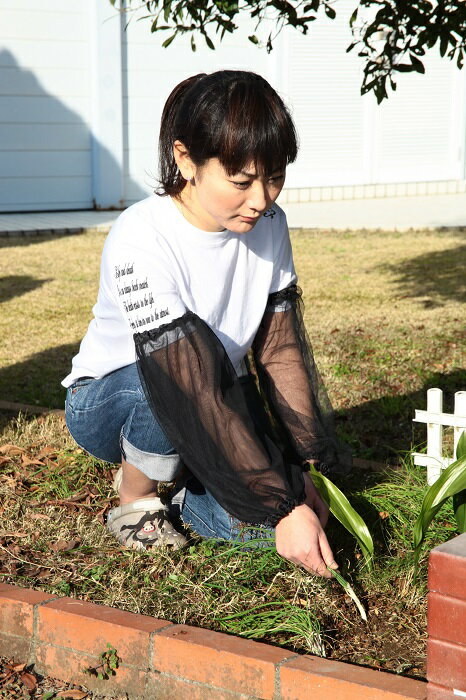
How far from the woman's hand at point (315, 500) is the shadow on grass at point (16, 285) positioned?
546 cm

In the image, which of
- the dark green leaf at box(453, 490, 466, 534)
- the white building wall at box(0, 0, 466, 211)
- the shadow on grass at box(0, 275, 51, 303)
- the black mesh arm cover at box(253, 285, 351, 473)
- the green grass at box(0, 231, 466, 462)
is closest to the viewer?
the dark green leaf at box(453, 490, 466, 534)

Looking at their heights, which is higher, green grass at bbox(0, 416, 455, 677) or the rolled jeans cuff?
the rolled jeans cuff

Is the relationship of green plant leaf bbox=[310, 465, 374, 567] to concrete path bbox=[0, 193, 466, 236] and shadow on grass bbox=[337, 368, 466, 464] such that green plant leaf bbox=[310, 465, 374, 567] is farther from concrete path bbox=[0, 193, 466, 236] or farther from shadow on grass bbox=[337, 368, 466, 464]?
concrete path bbox=[0, 193, 466, 236]

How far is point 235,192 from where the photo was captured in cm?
219

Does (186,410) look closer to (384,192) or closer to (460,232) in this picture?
(460,232)

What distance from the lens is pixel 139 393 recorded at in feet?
8.40

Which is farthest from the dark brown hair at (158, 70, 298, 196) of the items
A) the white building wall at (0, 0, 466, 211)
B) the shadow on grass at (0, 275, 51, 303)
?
the white building wall at (0, 0, 466, 211)

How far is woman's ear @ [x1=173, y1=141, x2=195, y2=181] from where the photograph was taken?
226 centimetres

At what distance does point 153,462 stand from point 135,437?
3.4 inches

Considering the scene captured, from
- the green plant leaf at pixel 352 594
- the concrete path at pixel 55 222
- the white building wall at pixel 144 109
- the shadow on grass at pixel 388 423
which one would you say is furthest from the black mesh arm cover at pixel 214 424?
the white building wall at pixel 144 109

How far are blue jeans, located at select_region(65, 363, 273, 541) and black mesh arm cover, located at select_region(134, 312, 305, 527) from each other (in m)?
0.26

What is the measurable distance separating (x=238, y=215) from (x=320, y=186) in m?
13.7

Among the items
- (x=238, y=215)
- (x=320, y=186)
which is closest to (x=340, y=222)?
(x=320, y=186)

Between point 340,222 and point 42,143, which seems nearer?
point 340,222
